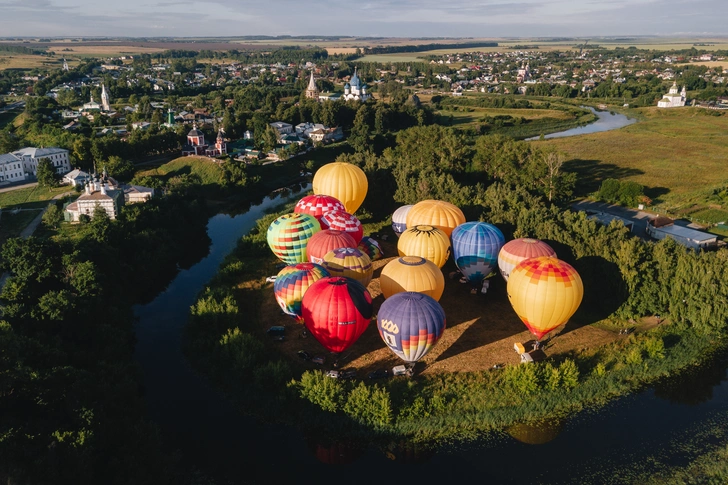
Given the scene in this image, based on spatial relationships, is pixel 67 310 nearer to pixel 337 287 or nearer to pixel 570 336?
pixel 337 287

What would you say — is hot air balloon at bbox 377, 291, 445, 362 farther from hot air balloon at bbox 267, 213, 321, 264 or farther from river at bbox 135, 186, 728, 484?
hot air balloon at bbox 267, 213, 321, 264

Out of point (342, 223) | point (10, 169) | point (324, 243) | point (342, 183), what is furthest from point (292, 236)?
point (10, 169)

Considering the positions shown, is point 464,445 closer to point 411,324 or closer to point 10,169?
point 411,324

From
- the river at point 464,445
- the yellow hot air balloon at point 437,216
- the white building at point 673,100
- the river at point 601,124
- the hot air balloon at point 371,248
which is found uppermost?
the white building at point 673,100

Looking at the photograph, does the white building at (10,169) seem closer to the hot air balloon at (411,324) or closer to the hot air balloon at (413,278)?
the hot air balloon at (413,278)

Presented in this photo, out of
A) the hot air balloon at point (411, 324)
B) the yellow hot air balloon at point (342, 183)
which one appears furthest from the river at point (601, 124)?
the hot air balloon at point (411, 324)
